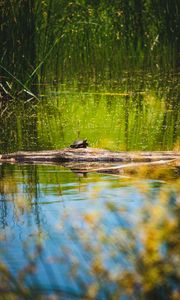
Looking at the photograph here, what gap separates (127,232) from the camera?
2357 mm

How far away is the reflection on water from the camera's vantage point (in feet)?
6.75

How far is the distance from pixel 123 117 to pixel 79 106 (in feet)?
1.84

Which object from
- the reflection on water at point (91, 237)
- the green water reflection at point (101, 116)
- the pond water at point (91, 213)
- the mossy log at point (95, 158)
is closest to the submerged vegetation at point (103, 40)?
the green water reflection at point (101, 116)

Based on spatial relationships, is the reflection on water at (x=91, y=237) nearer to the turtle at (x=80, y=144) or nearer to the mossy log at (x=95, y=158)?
the mossy log at (x=95, y=158)

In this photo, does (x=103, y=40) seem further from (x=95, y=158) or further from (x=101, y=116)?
(x=95, y=158)

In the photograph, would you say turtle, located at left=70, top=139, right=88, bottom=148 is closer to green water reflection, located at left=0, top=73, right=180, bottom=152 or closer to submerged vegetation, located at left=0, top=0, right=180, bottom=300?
submerged vegetation, located at left=0, top=0, right=180, bottom=300

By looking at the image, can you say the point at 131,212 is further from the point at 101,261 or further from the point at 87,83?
the point at 87,83

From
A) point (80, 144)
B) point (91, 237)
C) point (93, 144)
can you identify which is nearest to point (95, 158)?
point (80, 144)

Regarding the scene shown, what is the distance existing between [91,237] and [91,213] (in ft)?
1.43

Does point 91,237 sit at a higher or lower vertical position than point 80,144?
lower

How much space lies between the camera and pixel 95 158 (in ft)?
13.2

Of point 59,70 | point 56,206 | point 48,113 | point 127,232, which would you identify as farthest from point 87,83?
point 127,232

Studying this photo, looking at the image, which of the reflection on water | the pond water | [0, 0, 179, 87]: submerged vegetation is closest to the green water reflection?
the pond water

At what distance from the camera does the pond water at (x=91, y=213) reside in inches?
82.3
